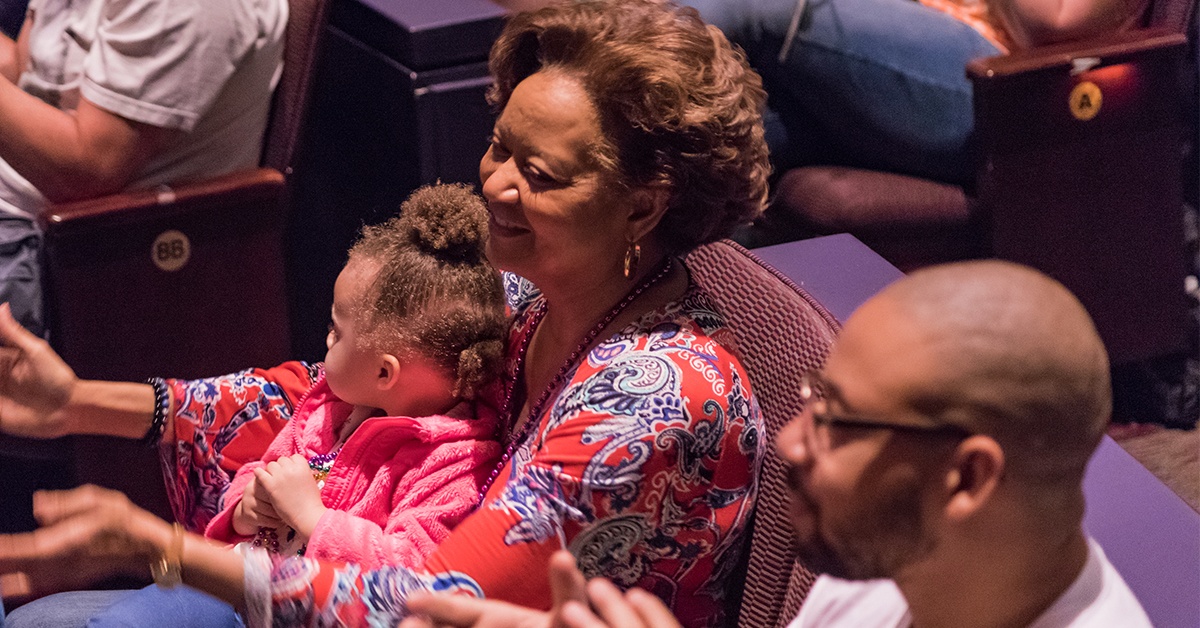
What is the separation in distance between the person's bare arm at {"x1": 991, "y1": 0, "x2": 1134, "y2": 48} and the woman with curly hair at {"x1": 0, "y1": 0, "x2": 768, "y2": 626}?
1283 mm

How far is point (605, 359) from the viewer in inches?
60.5

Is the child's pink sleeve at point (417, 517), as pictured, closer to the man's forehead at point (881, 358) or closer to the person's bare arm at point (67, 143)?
the man's forehead at point (881, 358)

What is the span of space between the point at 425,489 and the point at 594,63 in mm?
524

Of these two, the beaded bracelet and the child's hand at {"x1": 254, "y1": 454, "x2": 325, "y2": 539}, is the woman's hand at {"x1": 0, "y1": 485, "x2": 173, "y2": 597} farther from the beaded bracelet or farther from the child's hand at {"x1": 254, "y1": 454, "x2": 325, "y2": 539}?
the beaded bracelet

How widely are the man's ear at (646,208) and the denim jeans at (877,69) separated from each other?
45.7 inches

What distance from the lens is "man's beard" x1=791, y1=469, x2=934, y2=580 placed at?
1058 millimetres

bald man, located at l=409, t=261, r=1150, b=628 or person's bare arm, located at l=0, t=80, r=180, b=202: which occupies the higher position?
bald man, located at l=409, t=261, r=1150, b=628

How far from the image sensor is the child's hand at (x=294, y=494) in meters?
1.61

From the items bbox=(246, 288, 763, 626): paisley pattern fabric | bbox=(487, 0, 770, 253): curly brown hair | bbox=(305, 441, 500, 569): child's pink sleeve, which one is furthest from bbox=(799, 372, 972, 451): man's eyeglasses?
bbox=(305, 441, 500, 569): child's pink sleeve

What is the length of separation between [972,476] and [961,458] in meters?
0.02

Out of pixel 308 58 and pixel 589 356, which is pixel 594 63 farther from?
pixel 308 58

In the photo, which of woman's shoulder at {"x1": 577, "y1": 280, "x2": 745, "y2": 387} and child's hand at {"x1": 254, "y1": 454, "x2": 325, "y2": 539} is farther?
child's hand at {"x1": 254, "y1": 454, "x2": 325, "y2": 539}

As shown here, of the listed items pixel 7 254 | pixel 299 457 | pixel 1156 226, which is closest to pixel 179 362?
pixel 7 254

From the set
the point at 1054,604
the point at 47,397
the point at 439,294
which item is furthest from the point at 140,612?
the point at 1054,604
